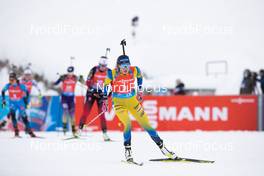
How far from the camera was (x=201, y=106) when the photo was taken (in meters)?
17.5

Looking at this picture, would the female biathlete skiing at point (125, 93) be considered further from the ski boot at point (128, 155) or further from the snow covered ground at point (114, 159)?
the snow covered ground at point (114, 159)

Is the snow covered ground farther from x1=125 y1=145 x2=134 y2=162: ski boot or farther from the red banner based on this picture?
the red banner

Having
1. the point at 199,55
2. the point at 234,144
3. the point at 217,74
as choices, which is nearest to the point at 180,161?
the point at 234,144

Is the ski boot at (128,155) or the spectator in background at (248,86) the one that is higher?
the spectator in background at (248,86)

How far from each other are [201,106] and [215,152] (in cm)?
774

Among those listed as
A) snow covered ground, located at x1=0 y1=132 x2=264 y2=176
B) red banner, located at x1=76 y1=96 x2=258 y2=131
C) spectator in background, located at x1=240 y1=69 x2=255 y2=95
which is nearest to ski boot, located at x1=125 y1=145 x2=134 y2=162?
snow covered ground, located at x1=0 y1=132 x2=264 y2=176

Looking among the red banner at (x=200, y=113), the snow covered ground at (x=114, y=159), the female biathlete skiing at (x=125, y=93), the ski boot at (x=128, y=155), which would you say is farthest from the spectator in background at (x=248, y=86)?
the ski boot at (x=128, y=155)

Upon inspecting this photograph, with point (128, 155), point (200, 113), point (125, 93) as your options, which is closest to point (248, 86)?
point (200, 113)

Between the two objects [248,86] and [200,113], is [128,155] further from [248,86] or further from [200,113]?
[248,86]

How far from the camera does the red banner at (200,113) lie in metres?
17.4

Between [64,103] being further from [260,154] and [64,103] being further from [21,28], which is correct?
[21,28]

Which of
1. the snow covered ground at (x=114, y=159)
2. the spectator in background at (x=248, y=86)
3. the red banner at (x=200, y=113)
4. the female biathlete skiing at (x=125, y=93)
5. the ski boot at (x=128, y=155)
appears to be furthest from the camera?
the spectator in background at (x=248, y=86)

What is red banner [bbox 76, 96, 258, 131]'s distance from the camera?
57.0ft

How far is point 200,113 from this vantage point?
17.4 metres
